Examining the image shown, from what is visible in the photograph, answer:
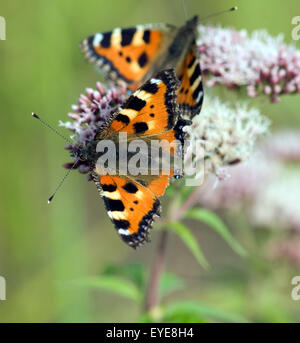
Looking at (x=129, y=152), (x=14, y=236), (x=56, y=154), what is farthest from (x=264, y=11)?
(x=14, y=236)

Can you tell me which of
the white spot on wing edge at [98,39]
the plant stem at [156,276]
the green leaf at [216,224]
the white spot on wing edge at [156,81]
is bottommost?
the plant stem at [156,276]

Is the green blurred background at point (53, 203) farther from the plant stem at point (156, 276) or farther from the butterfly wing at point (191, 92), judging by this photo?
the butterfly wing at point (191, 92)

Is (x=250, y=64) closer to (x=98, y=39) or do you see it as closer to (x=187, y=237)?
(x=98, y=39)

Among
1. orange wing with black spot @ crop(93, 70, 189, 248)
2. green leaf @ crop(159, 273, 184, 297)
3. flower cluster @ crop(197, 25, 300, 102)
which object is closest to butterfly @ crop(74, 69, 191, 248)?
orange wing with black spot @ crop(93, 70, 189, 248)

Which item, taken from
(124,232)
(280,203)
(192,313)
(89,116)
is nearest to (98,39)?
(89,116)

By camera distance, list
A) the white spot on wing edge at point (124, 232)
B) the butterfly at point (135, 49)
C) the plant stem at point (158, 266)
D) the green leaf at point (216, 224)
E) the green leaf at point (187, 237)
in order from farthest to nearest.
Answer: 1. the butterfly at point (135, 49)
2. the plant stem at point (158, 266)
3. the green leaf at point (216, 224)
4. the green leaf at point (187, 237)
5. the white spot on wing edge at point (124, 232)

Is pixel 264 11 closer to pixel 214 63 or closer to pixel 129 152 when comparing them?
pixel 214 63

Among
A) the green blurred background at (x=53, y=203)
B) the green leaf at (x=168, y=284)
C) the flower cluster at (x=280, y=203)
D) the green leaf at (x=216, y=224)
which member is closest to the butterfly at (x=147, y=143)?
the green leaf at (x=216, y=224)
